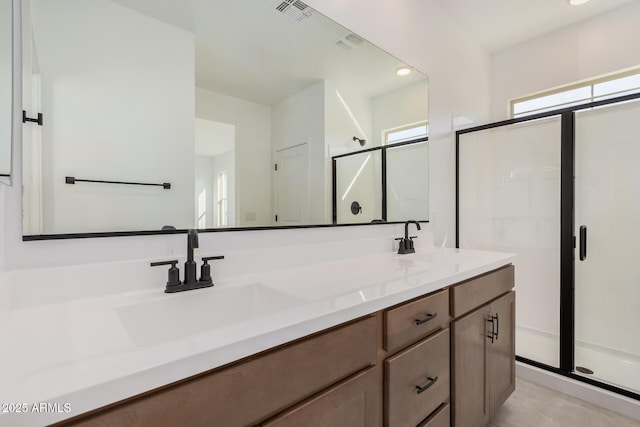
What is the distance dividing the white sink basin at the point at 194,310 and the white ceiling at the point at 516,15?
7.94 feet

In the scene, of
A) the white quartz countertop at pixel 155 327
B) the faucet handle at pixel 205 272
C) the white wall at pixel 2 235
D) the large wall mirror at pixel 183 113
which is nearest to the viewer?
the white quartz countertop at pixel 155 327

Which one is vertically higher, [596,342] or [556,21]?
[556,21]

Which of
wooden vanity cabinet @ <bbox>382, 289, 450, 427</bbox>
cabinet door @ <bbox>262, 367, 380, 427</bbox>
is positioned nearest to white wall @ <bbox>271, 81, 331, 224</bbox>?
wooden vanity cabinet @ <bbox>382, 289, 450, 427</bbox>

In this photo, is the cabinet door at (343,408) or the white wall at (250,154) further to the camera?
the white wall at (250,154)

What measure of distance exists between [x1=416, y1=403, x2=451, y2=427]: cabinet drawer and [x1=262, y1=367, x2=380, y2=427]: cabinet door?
33cm

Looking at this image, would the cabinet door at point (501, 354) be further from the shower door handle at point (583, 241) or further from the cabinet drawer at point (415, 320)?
the shower door handle at point (583, 241)

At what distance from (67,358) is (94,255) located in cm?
47

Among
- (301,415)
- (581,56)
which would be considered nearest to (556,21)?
(581,56)

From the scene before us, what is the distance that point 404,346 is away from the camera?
0.95 metres

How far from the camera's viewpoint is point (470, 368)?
4.20 ft

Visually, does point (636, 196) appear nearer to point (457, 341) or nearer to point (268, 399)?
point (457, 341)

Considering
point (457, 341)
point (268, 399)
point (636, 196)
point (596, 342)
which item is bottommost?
point (596, 342)

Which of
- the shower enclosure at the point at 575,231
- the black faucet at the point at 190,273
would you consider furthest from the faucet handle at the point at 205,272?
the shower enclosure at the point at 575,231

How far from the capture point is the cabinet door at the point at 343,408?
2.14 ft
